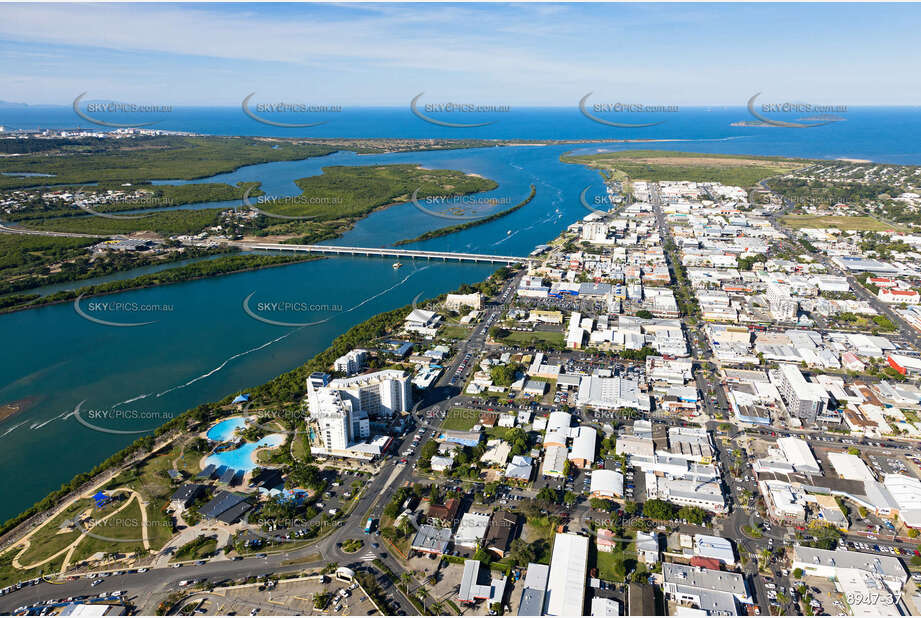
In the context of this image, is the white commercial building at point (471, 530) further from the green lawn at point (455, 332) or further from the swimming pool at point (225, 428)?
the green lawn at point (455, 332)

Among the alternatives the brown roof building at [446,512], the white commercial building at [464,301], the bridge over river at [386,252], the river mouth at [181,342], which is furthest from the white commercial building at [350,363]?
the bridge over river at [386,252]

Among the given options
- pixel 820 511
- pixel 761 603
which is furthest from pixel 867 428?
pixel 761 603

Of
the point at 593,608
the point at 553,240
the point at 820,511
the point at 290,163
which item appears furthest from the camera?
the point at 290,163

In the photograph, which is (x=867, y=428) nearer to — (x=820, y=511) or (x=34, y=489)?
(x=820, y=511)

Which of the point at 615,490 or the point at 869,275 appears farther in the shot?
the point at 869,275

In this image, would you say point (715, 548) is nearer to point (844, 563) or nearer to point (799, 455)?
point (844, 563)

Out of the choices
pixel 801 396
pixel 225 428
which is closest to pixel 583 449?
pixel 801 396
